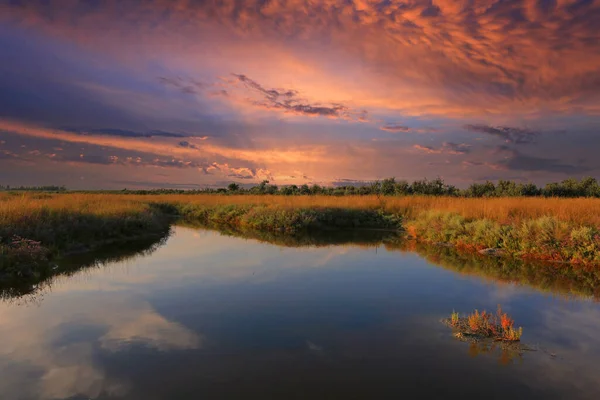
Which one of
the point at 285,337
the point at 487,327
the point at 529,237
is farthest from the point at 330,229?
the point at 285,337

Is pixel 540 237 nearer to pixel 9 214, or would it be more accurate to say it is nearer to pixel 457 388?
pixel 457 388

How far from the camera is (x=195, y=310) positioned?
800 centimetres

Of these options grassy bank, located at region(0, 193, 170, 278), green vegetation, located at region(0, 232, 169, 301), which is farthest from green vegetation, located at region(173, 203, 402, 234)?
green vegetation, located at region(0, 232, 169, 301)

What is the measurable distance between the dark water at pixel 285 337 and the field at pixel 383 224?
287 centimetres

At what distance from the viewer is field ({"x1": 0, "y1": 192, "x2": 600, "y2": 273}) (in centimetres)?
1322

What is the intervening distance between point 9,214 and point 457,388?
15.8 meters

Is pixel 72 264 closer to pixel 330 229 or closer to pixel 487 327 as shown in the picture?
pixel 487 327

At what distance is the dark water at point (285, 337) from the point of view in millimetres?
5039

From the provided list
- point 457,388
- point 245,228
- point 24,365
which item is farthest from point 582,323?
point 245,228

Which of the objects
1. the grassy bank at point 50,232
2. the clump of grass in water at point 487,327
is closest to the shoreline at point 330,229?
the grassy bank at point 50,232

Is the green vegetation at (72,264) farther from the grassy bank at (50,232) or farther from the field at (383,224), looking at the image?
the field at (383,224)

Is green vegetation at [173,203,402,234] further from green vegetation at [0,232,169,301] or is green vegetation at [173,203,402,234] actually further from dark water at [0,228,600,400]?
dark water at [0,228,600,400]

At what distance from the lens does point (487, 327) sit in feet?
22.8

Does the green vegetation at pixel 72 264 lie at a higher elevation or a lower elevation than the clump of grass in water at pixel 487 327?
lower
